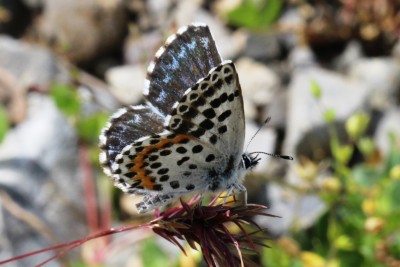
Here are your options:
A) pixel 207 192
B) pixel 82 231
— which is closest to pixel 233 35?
pixel 82 231

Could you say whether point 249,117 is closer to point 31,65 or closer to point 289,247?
point 289,247

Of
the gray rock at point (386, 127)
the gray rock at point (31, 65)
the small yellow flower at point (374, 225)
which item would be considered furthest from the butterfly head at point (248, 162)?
the gray rock at point (31, 65)

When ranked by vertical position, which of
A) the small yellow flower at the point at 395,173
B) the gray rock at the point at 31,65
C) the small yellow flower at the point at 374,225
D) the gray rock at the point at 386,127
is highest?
the gray rock at the point at 31,65

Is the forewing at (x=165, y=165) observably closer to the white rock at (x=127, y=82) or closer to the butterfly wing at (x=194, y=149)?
the butterfly wing at (x=194, y=149)

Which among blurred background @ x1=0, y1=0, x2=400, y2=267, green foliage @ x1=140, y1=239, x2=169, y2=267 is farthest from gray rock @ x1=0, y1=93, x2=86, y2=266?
green foliage @ x1=140, y1=239, x2=169, y2=267

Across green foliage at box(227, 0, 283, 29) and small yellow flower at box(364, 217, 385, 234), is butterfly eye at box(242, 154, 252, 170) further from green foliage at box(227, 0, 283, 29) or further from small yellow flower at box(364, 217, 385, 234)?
green foliage at box(227, 0, 283, 29)

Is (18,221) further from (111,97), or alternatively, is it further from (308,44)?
(308,44)
